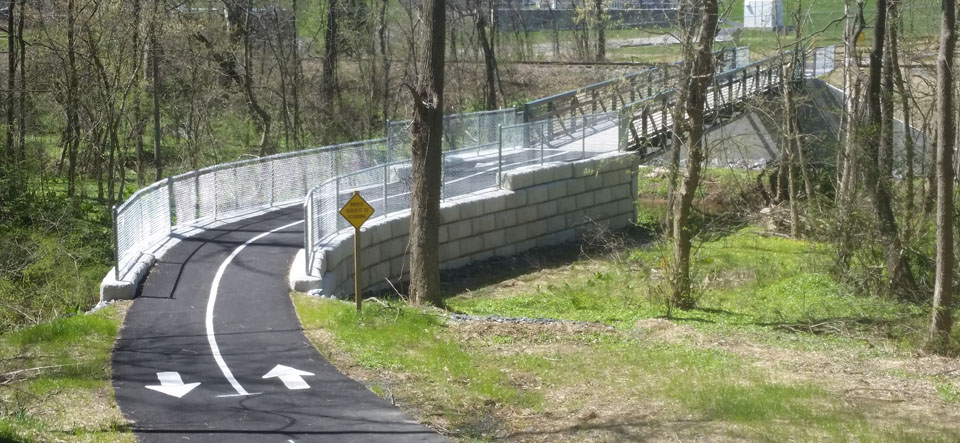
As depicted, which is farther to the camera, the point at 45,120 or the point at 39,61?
the point at 45,120

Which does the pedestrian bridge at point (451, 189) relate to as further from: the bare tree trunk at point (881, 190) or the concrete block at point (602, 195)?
the bare tree trunk at point (881, 190)

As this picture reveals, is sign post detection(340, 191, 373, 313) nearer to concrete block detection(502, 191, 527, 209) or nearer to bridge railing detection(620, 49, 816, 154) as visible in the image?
concrete block detection(502, 191, 527, 209)

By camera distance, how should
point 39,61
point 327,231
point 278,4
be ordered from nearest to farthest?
point 327,231, point 39,61, point 278,4

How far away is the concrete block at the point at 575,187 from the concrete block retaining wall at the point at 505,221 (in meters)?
0.03

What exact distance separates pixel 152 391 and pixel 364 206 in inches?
203

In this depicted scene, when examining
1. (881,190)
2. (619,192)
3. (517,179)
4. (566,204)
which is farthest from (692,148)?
(619,192)

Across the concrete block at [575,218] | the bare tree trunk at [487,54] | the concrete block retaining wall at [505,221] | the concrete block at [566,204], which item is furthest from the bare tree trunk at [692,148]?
the bare tree trunk at [487,54]

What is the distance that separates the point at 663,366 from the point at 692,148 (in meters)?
4.85

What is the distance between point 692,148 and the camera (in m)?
17.0

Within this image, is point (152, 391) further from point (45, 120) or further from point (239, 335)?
point (45, 120)

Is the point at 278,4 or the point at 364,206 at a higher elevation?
the point at 278,4

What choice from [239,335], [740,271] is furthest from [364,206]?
[740,271]

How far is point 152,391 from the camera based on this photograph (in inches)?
468

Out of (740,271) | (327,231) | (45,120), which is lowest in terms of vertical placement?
(740,271)
